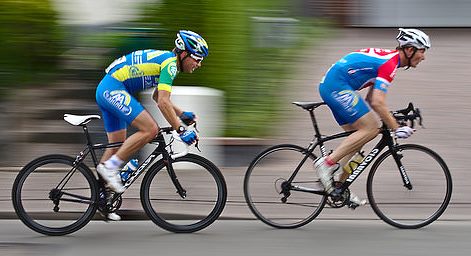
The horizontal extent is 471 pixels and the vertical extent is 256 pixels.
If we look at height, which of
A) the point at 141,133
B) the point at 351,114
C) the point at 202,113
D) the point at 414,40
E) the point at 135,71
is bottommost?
the point at 202,113

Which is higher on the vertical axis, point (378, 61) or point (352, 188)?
point (378, 61)

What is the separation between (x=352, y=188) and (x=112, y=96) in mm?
2679

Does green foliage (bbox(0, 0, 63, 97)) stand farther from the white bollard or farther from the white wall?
the white bollard

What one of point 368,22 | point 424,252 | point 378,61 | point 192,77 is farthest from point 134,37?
point 368,22

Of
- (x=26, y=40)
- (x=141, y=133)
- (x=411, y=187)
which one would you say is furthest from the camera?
(x=26, y=40)

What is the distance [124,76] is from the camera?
706cm

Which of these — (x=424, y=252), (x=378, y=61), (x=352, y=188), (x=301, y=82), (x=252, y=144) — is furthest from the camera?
(x=301, y=82)

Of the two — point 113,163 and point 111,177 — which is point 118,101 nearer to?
point 113,163

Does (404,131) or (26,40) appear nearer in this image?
(404,131)

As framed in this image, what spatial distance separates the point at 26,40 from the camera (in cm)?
1008

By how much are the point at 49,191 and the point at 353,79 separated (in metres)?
2.72

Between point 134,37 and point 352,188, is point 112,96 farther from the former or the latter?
point 134,37

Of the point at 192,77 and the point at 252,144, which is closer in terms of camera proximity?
the point at 252,144

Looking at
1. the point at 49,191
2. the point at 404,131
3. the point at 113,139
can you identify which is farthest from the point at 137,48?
the point at 404,131
